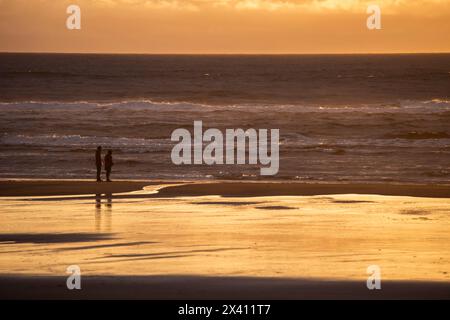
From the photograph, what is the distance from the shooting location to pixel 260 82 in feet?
284

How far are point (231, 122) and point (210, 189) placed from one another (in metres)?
26.1

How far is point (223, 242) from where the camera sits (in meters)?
14.4

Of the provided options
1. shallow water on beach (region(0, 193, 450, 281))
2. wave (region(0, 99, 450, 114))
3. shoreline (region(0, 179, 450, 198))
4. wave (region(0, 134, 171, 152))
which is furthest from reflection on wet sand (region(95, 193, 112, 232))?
wave (region(0, 99, 450, 114))

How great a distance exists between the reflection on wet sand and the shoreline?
1.20 meters

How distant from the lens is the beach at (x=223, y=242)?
11219 mm

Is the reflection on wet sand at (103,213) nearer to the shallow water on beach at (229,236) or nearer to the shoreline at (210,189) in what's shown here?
the shallow water on beach at (229,236)

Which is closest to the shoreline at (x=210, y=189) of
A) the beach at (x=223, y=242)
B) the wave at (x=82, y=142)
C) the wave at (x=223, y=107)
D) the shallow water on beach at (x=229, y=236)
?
the beach at (x=223, y=242)

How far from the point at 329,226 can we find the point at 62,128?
30.4 m

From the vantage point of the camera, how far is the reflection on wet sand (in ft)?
52.4

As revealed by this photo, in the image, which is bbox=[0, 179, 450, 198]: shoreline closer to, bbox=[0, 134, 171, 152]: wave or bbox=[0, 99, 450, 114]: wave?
bbox=[0, 134, 171, 152]: wave
